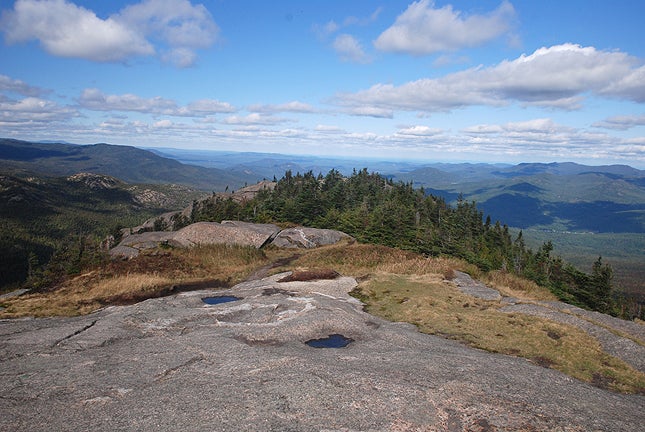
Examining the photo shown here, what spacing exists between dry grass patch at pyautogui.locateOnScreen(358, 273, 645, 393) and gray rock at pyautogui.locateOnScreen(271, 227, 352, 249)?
21830mm

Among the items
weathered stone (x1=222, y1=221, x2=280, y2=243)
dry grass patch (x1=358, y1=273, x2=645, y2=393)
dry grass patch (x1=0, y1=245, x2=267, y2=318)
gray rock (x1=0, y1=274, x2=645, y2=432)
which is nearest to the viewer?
gray rock (x1=0, y1=274, x2=645, y2=432)

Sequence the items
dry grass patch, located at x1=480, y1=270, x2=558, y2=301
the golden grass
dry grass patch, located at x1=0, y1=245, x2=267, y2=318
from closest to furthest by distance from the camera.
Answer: the golden grass
dry grass patch, located at x1=0, y1=245, x2=267, y2=318
dry grass patch, located at x1=480, y1=270, x2=558, y2=301

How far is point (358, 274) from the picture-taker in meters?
34.0

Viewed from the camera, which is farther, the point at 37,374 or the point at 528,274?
the point at 528,274

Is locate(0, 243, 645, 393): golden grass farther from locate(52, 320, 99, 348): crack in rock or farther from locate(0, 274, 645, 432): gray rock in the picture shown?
locate(52, 320, 99, 348): crack in rock

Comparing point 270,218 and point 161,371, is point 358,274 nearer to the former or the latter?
point 161,371

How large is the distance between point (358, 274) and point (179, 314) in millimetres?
17159

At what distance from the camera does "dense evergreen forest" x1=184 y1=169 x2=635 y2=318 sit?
196 feet

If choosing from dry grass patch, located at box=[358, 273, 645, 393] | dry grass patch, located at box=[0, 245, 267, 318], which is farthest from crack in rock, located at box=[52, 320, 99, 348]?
dry grass patch, located at box=[358, 273, 645, 393]

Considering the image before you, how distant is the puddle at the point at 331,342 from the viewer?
57.6ft

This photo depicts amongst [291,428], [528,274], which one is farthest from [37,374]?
[528,274]

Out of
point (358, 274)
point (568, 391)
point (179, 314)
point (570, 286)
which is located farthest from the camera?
point (570, 286)

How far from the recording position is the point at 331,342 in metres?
18.0

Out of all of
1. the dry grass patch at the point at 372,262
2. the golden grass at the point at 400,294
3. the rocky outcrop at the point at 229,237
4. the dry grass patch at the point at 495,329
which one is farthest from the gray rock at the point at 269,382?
the rocky outcrop at the point at 229,237
